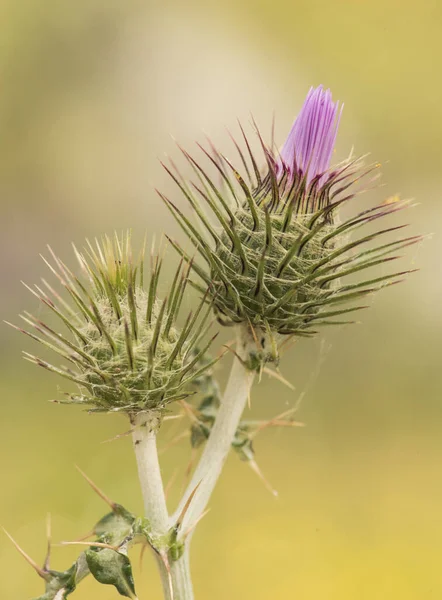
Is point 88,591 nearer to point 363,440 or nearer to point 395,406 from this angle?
point 363,440

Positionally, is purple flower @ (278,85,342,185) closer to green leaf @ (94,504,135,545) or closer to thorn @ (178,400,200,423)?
thorn @ (178,400,200,423)

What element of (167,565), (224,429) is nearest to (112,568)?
(167,565)

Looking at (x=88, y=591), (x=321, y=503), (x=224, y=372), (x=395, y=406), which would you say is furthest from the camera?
(x=395, y=406)

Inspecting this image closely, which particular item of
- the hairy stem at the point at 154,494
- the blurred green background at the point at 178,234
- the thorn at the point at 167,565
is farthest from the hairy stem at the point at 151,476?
the blurred green background at the point at 178,234

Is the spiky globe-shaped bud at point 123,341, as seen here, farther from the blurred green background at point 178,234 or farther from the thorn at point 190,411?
the blurred green background at point 178,234

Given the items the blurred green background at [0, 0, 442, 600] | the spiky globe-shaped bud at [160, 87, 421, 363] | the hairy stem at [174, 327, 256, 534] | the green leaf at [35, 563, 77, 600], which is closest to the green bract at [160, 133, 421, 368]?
the spiky globe-shaped bud at [160, 87, 421, 363]

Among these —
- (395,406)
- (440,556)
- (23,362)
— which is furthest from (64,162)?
(440,556)
